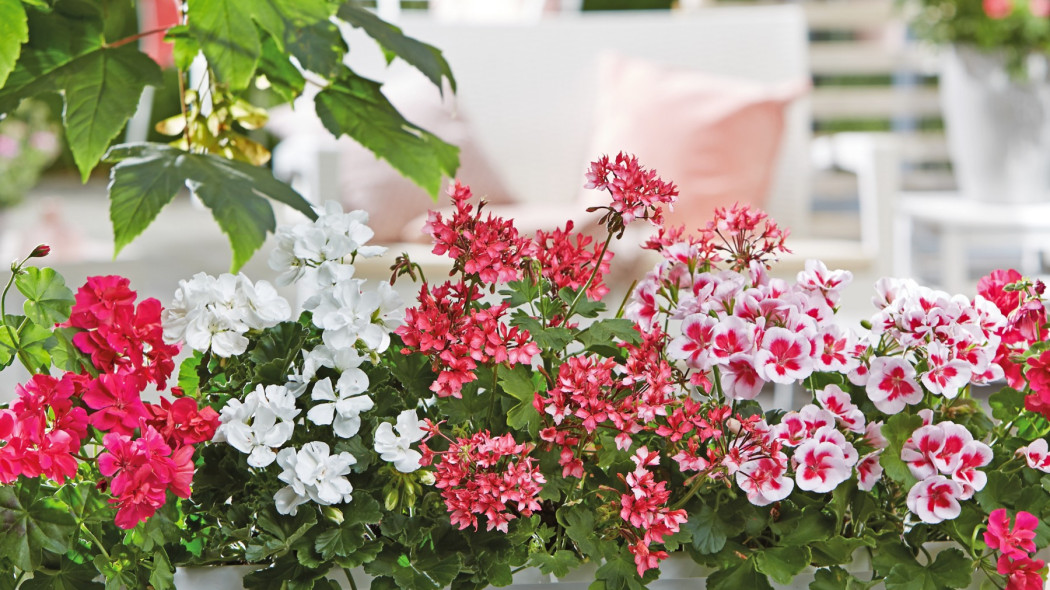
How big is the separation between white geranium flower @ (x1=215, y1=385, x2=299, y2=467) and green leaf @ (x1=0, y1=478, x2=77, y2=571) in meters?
0.09

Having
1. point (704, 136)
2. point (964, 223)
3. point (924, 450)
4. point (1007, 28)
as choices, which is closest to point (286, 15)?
point (924, 450)

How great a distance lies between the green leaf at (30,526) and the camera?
515 mm

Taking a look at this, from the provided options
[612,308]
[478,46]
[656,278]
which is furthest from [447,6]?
[656,278]

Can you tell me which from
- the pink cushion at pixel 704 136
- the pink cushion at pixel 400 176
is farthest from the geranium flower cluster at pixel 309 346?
the pink cushion at pixel 704 136

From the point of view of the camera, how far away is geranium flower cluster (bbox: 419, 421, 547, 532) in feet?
1.70

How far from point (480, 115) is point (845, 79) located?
8.77 feet

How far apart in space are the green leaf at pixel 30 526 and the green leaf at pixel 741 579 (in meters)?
0.34

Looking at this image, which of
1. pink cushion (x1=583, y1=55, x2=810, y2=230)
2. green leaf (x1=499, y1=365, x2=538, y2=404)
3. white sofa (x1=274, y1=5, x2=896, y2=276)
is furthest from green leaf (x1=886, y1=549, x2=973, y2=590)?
white sofa (x1=274, y1=5, x2=896, y2=276)

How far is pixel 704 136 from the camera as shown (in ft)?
7.14

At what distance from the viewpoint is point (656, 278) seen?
23.9 inches

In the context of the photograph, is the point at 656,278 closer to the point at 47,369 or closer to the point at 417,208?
the point at 47,369

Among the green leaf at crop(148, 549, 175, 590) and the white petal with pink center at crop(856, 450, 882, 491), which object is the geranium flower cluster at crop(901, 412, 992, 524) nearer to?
the white petal with pink center at crop(856, 450, 882, 491)

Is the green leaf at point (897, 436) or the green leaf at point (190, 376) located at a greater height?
the green leaf at point (190, 376)

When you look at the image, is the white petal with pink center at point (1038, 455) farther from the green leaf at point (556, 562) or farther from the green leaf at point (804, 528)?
the green leaf at point (556, 562)
